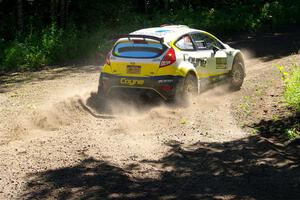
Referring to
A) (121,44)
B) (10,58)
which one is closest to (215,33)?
(10,58)

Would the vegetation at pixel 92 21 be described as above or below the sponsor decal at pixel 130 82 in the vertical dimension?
above

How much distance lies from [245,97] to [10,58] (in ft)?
30.5

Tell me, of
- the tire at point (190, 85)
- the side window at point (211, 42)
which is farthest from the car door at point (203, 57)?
the tire at point (190, 85)

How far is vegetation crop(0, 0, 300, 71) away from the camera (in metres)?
18.9

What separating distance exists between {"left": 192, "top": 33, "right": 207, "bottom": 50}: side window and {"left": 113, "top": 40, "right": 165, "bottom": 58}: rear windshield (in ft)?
4.38

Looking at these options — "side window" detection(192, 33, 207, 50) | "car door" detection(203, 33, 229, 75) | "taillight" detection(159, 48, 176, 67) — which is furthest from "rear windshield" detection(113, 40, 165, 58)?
"car door" detection(203, 33, 229, 75)

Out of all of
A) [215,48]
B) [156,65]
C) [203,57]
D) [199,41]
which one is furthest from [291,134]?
[215,48]

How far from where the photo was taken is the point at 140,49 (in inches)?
437

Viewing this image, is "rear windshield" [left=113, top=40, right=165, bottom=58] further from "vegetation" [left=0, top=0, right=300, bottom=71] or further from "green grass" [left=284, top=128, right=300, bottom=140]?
"vegetation" [left=0, top=0, right=300, bottom=71]

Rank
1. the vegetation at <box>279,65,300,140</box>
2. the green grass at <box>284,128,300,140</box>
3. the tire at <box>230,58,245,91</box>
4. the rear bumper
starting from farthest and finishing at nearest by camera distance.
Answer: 1. the tire at <box>230,58,245,91</box>
2. the rear bumper
3. the vegetation at <box>279,65,300,140</box>
4. the green grass at <box>284,128,300,140</box>

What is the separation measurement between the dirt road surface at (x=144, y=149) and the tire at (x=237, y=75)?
0.23m

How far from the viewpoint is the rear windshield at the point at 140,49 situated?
11.0 metres

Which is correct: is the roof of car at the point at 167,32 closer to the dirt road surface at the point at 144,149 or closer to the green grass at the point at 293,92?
the dirt road surface at the point at 144,149

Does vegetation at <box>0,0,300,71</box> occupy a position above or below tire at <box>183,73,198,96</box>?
above
